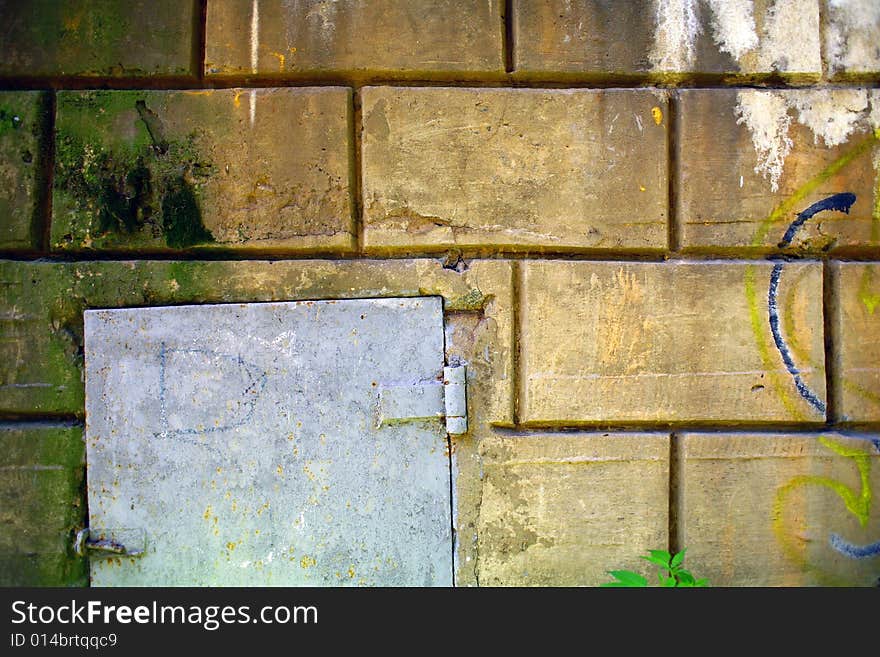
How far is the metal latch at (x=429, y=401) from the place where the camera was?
10.2 feet

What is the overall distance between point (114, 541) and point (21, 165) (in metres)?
1.66

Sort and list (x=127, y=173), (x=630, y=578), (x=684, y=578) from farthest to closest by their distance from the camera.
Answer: (x=127, y=173)
(x=684, y=578)
(x=630, y=578)

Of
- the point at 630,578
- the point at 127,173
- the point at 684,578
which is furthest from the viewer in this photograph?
the point at 127,173

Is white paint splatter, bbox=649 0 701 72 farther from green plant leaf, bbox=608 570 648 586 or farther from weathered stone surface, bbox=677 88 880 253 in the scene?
green plant leaf, bbox=608 570 648 586

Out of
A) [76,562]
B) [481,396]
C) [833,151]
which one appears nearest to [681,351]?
[481,396]

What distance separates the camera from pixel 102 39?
10.5 feet

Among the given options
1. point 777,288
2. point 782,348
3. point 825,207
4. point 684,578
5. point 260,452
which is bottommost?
point 684,578

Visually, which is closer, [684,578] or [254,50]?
[684,578]

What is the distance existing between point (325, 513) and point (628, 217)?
5.94 feet

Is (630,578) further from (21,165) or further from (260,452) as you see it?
(21,165)

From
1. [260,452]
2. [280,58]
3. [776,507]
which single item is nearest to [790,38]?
[776,507]

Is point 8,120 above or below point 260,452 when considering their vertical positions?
above

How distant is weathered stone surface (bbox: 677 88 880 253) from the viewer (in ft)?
10.5

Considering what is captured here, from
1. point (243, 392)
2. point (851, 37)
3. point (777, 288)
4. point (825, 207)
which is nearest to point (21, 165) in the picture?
point (243, 392)
